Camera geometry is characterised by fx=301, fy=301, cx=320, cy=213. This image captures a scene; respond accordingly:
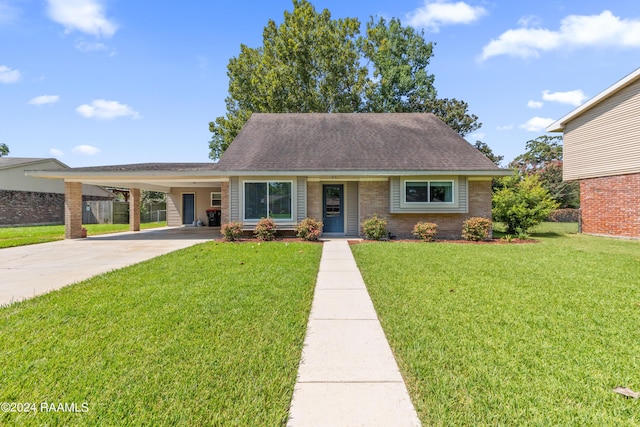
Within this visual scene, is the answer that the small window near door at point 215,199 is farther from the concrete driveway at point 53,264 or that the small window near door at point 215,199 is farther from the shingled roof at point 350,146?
the concrete driveway at point 53,264

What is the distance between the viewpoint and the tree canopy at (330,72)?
2391cm

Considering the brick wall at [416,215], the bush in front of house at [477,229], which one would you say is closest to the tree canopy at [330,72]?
the brick wall at [416,215]

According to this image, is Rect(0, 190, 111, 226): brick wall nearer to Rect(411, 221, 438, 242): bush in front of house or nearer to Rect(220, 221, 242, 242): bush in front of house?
Rect(220, 221, 242, 242): bush in front of house

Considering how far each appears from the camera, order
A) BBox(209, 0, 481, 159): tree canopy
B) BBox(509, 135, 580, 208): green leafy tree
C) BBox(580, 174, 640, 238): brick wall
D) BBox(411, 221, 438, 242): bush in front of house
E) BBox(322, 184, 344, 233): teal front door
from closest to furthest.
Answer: BBox(411, 221, 438, 242): bush in front of house < BBox(580, 174, 640, 238): brick wall < BBox(322, 184, 344, 233): teal front door < BBox(209, 0, 481, 159): tree canopy < BBox(509, 135, 580, 208): green leafy tree

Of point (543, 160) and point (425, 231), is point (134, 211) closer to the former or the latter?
point (425, 231)

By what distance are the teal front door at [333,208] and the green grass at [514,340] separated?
6.84m

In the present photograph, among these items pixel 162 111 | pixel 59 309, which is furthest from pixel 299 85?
pixel 59 309

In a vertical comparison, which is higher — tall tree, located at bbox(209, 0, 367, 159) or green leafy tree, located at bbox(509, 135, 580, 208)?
tall tree, located at bbox(209, 0, 367, 159)

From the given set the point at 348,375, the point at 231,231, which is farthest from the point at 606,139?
the point at 348,375

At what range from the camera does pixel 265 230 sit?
459 inches

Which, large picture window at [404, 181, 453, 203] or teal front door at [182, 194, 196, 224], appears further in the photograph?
teal front door at [182, 194, 196, 224]

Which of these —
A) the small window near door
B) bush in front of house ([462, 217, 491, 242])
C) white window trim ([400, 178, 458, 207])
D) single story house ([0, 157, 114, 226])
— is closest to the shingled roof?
white window trim ([400, 178, 458, 207])

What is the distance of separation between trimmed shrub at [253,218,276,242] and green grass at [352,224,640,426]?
599 centimetres

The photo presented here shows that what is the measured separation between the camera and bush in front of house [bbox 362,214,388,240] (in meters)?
11.6
